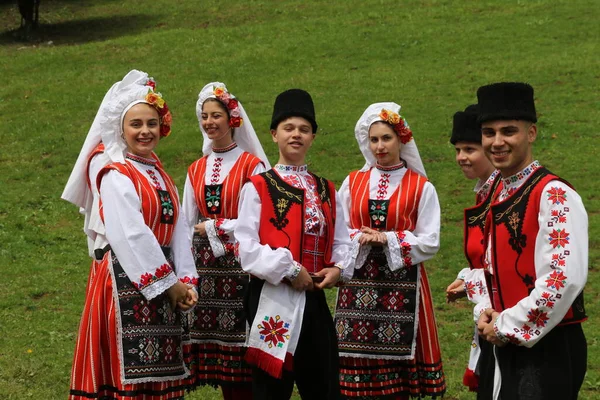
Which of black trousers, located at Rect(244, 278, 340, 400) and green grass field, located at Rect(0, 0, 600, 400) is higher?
green grass field, located at Rect(0, 0, 600, 400)

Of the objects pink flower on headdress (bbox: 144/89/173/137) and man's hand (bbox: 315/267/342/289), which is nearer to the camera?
man's hand (bbox: 315/267/342/289)

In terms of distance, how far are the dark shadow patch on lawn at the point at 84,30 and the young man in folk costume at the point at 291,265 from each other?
1995 centimetres

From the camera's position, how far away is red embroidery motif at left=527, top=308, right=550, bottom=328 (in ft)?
11.3

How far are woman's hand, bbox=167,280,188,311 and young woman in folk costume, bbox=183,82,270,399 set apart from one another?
1055 mm

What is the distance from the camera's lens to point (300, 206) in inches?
188

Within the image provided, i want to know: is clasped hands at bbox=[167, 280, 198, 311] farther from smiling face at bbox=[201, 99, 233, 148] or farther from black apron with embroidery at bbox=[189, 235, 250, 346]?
smiling face at bbox=[201, 99, 233, 148]

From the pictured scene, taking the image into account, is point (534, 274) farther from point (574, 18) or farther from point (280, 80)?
point (574, 18)

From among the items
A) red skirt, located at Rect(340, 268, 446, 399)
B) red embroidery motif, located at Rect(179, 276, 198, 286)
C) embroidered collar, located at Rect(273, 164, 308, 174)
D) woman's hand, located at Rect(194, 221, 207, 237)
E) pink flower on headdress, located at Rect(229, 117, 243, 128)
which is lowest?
red skirt, located at Rect(340, 268, 446, 399)

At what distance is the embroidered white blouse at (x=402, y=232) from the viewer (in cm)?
530

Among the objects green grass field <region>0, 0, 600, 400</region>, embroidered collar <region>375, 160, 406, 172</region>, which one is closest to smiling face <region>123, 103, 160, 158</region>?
embroidered collar <region>375, 160, 406, 172</region>

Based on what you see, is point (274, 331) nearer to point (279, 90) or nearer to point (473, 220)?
point (473, 220)

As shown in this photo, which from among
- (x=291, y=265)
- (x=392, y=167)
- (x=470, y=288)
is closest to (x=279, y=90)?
(x=392, y=167)

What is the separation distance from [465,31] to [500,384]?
16367 millimetres

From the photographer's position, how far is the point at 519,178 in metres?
3.69
